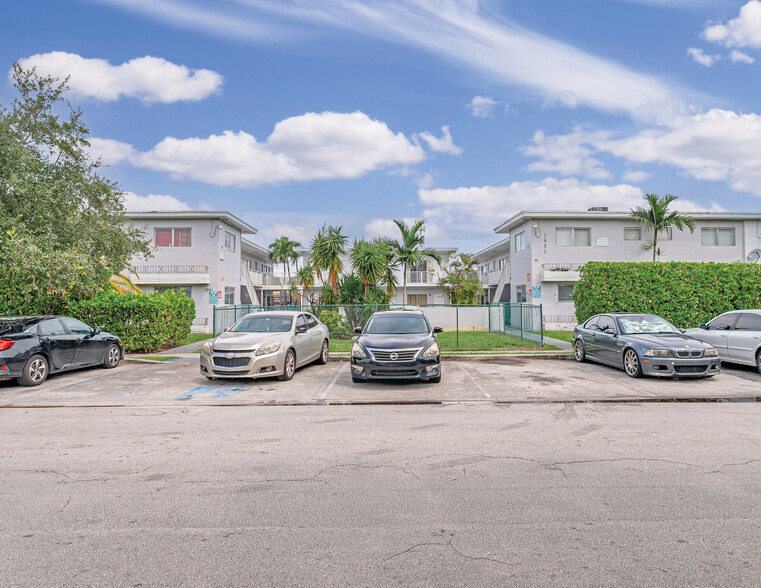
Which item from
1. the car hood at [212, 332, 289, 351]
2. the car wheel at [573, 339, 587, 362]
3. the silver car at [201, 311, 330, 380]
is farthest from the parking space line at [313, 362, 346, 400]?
the car wheel at [573, 339, 587, 362]

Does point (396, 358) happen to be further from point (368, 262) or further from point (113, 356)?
point (368, 262)

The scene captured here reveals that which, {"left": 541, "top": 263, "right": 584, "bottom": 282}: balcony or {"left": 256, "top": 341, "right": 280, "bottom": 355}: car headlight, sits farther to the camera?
{"left": 541, "top": 263, "right": 584, "bottom": 282}: balcony

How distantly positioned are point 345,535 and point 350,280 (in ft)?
66.2

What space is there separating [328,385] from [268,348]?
1.53 m

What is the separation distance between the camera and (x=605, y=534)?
359 centimetres

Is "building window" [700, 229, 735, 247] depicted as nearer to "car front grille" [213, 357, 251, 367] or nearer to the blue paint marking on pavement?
"car front grille" [213, 357, 251, 367]

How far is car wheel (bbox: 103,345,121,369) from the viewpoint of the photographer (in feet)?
44.0

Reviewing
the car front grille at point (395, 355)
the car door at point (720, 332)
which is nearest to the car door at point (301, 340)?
the car front grille at point (395, 355)

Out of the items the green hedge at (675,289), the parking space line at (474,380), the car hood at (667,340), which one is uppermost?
the green hedge at (675,289)

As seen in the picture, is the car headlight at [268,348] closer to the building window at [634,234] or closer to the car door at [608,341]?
the car door at [608,341]

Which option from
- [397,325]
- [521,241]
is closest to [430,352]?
[397,325]

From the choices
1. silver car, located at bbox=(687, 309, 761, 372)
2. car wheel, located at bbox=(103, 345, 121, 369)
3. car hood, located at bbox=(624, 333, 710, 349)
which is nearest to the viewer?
car hood, located at bbox=(624, 333, 710, 349)

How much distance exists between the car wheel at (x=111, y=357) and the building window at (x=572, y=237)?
71.3 feet

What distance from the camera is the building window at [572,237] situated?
87.8ft
